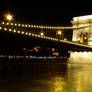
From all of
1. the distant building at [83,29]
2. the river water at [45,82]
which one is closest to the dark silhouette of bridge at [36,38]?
the distant building at [83,29]

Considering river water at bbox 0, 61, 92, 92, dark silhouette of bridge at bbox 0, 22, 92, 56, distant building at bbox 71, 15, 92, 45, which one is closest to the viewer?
river water at bbox 0, 61, 92, 92

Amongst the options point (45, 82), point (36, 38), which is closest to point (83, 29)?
point (36, 38)

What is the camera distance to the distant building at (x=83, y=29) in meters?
37.7

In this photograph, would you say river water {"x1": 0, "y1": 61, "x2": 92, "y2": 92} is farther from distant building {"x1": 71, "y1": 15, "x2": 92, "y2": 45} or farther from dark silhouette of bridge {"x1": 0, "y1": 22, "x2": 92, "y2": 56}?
distant building {"x1": 71, "y1": 15, "x2": 92, "y2": 45}

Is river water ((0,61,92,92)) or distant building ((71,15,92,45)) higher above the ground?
distant building ((71,15,92,45))

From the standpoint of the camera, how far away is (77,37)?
39.6 metres

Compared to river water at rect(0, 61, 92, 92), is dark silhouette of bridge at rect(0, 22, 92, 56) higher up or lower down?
higher up

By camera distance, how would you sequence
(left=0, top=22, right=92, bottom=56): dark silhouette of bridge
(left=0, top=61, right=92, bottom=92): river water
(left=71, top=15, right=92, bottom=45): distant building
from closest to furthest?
(left=0, top=61, right=92, bottom=92): river water, (left=0, top=22, right=92, bottom=56): dark silhouette of bridge, (left=71, top=15, right=92, bottom=45): distant building

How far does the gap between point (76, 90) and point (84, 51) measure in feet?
90.2

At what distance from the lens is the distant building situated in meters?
37.7

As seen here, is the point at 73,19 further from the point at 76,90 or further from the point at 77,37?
the point at 76,90

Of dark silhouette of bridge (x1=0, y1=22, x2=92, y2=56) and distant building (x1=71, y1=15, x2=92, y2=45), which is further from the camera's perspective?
distant building (x1=71, y1=15, x2=92, y2=45)

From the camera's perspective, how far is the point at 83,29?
3903cm

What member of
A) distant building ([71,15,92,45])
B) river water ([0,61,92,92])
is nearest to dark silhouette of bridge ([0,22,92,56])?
distant building ([71,15,92,45])
